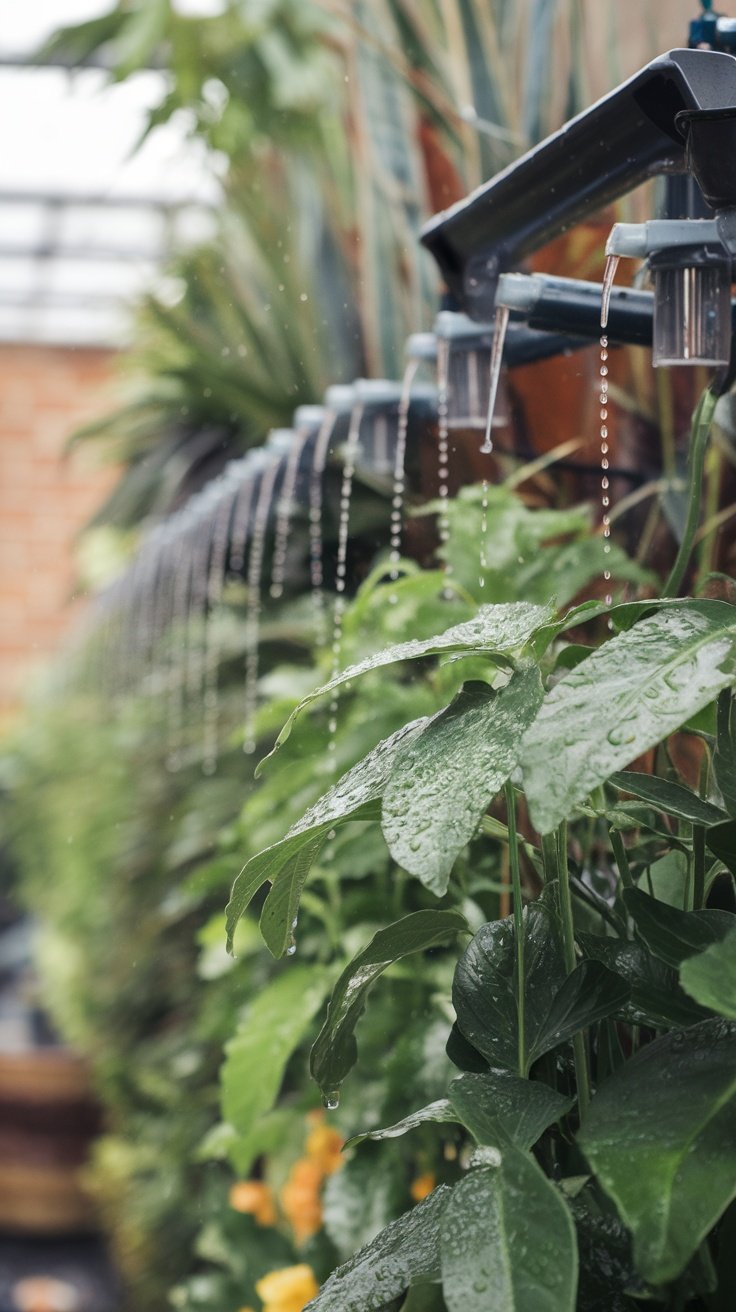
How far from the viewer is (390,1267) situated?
54 cm

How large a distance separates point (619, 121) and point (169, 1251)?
177cm

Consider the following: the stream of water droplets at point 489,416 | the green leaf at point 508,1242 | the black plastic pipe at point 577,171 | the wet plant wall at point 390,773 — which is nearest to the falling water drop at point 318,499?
the wet plant wall at point 390,773

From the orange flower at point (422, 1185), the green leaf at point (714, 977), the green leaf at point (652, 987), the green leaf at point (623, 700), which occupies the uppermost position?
the green leaf at point (623, 700)

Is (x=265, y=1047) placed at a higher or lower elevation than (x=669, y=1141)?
lower

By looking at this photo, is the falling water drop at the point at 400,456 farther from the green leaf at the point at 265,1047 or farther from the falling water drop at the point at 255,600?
the green leaf at the point at 265,1047

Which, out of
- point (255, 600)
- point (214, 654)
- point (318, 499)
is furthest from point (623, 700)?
point (214, 654)

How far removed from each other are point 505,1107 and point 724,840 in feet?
0.46

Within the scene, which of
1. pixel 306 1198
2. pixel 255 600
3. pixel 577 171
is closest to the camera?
pixel 577 171

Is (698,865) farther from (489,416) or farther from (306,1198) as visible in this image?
(306,1198)

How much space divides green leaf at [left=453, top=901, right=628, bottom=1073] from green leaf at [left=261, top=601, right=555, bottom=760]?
141mm

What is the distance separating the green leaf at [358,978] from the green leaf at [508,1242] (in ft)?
0.53

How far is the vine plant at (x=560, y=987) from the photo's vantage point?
17.8 inches

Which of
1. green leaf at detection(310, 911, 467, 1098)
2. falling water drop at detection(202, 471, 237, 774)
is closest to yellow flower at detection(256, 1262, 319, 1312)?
green leaf at detection(310, 911, 467, 1098)

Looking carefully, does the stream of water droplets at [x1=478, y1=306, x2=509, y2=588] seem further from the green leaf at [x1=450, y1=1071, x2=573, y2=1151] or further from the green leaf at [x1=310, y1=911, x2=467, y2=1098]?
the green leaf at [x1=450, y1=1071, x2=573, y2=1151]
